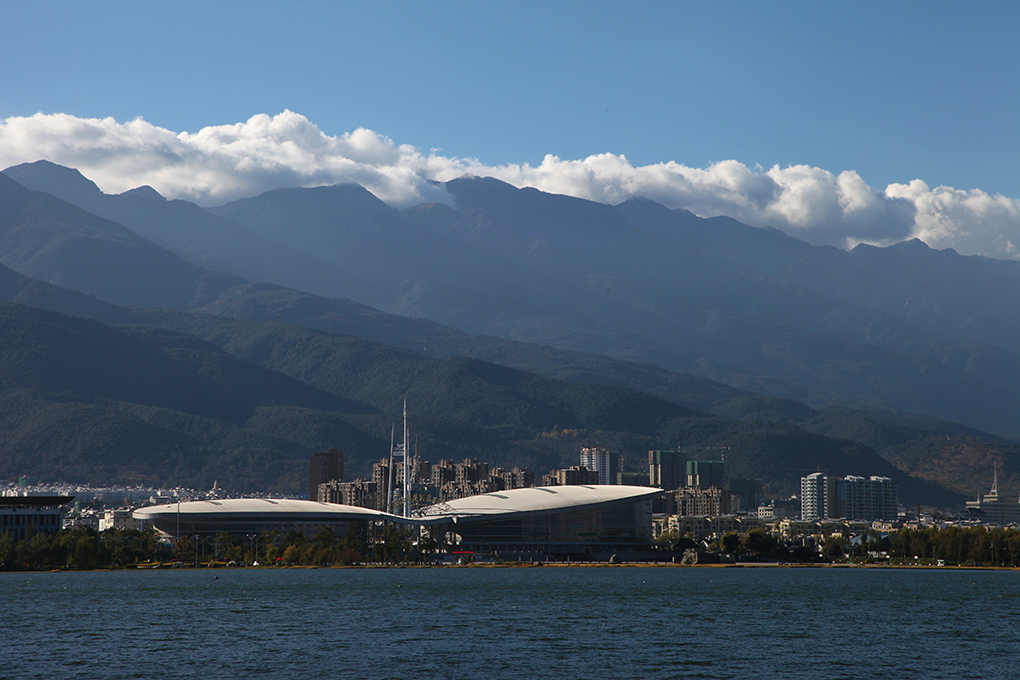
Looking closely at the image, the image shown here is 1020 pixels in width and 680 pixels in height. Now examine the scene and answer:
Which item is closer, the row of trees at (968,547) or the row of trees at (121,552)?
the row of trees at (121,552)

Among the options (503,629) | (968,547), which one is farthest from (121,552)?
(968,547)

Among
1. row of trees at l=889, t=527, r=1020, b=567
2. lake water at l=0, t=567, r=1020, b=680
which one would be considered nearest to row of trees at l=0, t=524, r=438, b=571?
lake water at l=0, t=567, r=1020, b=680

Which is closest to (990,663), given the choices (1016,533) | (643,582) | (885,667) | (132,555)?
(885,667)

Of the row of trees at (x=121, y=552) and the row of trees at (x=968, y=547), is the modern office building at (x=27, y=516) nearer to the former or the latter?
the row of trees at (x=121, y=552)

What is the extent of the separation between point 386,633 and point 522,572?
97171 mm

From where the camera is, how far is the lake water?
68.9 m

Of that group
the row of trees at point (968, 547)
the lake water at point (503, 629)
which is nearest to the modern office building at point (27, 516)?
the lake water at point (503, 629)

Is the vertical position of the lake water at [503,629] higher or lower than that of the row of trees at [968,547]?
lower

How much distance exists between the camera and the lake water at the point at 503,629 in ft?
226

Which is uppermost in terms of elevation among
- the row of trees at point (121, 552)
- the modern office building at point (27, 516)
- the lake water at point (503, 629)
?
the modern office building at point (27, 516)

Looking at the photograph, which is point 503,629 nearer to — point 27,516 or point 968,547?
point 27,516

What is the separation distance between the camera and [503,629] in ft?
290

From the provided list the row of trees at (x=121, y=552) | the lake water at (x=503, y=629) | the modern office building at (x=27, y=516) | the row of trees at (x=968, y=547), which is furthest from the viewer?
the row of trees at (x=968, y=547)

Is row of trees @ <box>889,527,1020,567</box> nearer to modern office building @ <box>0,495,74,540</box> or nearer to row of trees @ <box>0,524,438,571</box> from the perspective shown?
row of trees @ <box>0,524,438,571</box>
